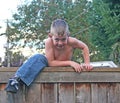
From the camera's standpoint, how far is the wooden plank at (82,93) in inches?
96.0

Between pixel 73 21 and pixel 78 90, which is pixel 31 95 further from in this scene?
pixel 73 21

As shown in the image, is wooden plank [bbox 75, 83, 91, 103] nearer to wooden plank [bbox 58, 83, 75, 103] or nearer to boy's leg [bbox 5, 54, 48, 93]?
wooden plank [bbox 58, 83, 75, 103]

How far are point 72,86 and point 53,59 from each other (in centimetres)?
23

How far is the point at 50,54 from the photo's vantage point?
251 cm

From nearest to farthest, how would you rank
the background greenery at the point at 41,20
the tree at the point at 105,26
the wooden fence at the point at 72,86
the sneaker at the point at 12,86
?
the sneaker at the point at 12,86 < the wooden fence at the point at 72,86 < the tree at the point at 105,26 < the background greenery at the point at 41,20

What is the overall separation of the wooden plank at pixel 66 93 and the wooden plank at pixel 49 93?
0.04m

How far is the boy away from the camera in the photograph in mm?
2365

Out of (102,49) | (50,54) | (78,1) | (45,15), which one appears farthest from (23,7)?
(50,54)

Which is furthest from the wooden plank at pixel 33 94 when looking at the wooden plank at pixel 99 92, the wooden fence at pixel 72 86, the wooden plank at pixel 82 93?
the wooden plank at pixel 99 92

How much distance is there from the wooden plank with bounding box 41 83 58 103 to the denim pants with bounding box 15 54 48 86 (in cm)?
10

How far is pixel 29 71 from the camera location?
240cm

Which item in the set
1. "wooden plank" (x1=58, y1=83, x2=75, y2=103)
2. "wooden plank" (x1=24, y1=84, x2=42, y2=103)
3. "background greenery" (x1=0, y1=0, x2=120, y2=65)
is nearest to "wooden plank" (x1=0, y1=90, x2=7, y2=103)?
"wooden plank" (x1=24, y1=84, x2=42, y2=103)

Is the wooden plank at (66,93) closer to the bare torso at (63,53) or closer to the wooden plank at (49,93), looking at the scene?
the wooden plank at (49,93)

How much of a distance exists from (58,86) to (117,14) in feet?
13.6
